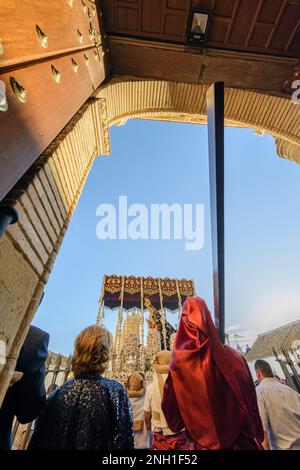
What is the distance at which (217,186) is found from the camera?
202cm

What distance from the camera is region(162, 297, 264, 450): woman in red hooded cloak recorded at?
128cm

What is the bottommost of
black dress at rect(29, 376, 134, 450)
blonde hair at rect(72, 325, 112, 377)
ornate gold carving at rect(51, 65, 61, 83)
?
black dress at rect(29, 376, 134, 450)

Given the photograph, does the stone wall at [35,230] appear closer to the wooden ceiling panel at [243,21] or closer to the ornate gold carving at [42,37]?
the ornate gold carving at [42,37]

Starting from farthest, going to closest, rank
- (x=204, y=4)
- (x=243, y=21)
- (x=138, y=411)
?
(x=138, y=411)
(x=243, y=21)
(x=204, y=4)

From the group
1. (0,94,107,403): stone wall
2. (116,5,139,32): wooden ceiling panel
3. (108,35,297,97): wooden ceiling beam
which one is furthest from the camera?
(108,35,297,97): wooden ceiling beam

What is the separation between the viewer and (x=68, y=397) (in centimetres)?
129

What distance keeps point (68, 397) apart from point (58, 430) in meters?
0.15

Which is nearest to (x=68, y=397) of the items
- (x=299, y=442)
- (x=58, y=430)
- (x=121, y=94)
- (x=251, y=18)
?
(x=58, y=430)

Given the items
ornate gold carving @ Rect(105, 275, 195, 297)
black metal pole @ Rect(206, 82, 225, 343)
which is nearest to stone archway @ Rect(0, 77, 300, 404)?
black metal pole @ Rect(206, 82, 225, 343)

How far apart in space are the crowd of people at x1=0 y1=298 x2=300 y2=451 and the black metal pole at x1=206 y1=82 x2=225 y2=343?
0.76 m

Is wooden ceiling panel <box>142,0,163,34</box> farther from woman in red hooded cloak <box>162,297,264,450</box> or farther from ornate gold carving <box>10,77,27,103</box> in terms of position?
woman in red hooded cloak <box>162,297,264,450</box>

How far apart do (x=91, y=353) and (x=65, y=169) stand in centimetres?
141

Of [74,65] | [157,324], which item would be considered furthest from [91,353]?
[157,324]

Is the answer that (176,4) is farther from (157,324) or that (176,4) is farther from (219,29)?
(157,324)
